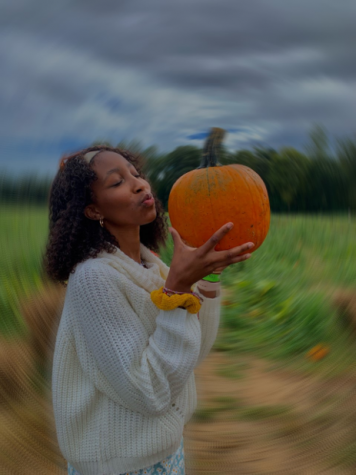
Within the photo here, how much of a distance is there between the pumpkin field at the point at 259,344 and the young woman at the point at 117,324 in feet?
1.83

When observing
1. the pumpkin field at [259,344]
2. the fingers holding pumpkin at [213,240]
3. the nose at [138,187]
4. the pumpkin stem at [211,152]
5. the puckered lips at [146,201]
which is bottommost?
the pumpkin field at [259,344]

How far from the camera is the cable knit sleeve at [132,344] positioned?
0.69 meters

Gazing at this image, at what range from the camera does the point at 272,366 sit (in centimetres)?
193

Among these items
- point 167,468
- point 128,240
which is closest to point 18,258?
point 128,240

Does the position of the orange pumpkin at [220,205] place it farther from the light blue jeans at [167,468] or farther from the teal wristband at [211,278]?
the light blue jeans at [167,468]

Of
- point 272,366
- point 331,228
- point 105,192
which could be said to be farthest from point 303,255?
point 105,192

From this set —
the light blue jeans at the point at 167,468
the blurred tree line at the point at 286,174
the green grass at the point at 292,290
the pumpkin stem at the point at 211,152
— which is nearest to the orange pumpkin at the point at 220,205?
the pumpkin stem at the point at 211,152

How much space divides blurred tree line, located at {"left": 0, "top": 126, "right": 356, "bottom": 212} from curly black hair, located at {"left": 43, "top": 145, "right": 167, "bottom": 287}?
49 cm

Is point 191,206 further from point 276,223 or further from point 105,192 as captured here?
point 276,223

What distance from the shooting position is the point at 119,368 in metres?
0.69

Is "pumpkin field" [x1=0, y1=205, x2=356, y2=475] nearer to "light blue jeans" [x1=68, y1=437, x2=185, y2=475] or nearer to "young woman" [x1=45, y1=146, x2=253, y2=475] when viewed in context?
"young woman" [x1=45, y1=146, x2=253, y2=475]

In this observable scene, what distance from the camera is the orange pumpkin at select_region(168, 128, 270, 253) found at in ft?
2.59

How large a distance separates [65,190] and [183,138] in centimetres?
82

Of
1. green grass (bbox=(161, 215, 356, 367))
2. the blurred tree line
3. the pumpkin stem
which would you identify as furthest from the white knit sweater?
green grass (bbox=(161, 215, 356, 367))
